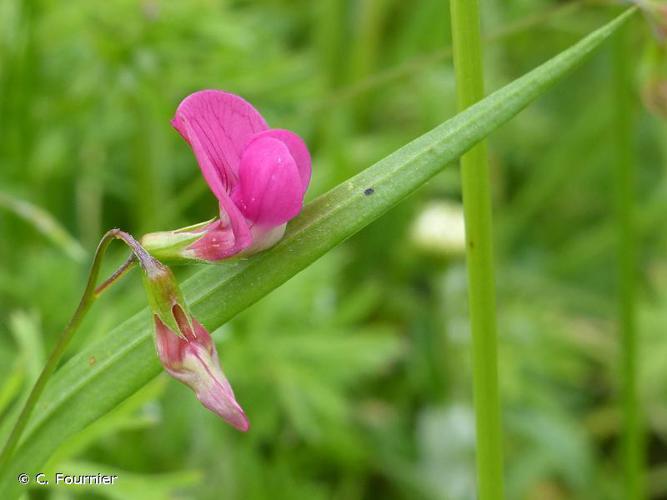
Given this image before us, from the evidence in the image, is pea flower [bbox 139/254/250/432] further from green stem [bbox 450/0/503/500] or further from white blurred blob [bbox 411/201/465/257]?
white blurred blob [bbox 411/201/465/257]

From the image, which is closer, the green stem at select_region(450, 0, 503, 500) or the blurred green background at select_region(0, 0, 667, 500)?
the green stem at select_region(450, 0, 503, 500)

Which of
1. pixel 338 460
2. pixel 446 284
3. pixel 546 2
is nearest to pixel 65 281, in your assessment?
pixel 338 460

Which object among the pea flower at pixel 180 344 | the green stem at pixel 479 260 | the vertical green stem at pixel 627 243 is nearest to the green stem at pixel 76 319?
the pea flower at pixel 180 344

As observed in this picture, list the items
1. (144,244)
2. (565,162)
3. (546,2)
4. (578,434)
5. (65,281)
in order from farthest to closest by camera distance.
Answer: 1. (546,2)
2. (565,162)
3. (578,434)
4. (65,281)
5. (144,244)

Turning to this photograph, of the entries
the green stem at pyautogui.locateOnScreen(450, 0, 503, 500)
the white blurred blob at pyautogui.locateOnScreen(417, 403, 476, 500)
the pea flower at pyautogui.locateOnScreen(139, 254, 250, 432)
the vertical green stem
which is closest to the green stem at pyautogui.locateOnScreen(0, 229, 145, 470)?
the pea flower at pyautogui.locateOnScreen(139, 254, 250, 432)

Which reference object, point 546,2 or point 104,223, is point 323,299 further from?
point 546,2

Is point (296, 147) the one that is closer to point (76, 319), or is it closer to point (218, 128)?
point (218, 128)

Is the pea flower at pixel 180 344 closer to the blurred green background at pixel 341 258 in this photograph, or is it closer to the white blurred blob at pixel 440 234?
the blurred green background at pixel 341 258

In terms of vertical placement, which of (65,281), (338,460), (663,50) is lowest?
(338,460)
